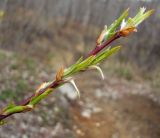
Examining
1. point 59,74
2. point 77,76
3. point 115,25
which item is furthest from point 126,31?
point 77,76

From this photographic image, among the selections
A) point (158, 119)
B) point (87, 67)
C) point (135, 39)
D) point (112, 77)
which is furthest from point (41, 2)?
point (87, 67)

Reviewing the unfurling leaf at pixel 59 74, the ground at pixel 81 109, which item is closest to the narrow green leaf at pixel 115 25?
the unfurling leaf at pixel 59 74

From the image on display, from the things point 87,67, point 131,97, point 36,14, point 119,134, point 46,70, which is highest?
point 36,14

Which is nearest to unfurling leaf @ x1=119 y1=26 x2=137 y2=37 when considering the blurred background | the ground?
the blurred background

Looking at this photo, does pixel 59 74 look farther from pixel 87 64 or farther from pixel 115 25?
pixel 115 25

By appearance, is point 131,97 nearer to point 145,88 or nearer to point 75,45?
point 145,88

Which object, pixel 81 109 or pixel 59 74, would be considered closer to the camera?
pixel 59 74

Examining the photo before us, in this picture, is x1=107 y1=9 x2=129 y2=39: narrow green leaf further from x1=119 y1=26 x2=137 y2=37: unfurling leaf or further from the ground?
the ground

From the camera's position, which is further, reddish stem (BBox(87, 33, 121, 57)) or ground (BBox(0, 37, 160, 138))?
ground (BBox(0, 37, 160, 138))

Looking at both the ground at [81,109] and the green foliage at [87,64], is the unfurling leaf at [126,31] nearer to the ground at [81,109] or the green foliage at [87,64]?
the green foliage at [87,64]
